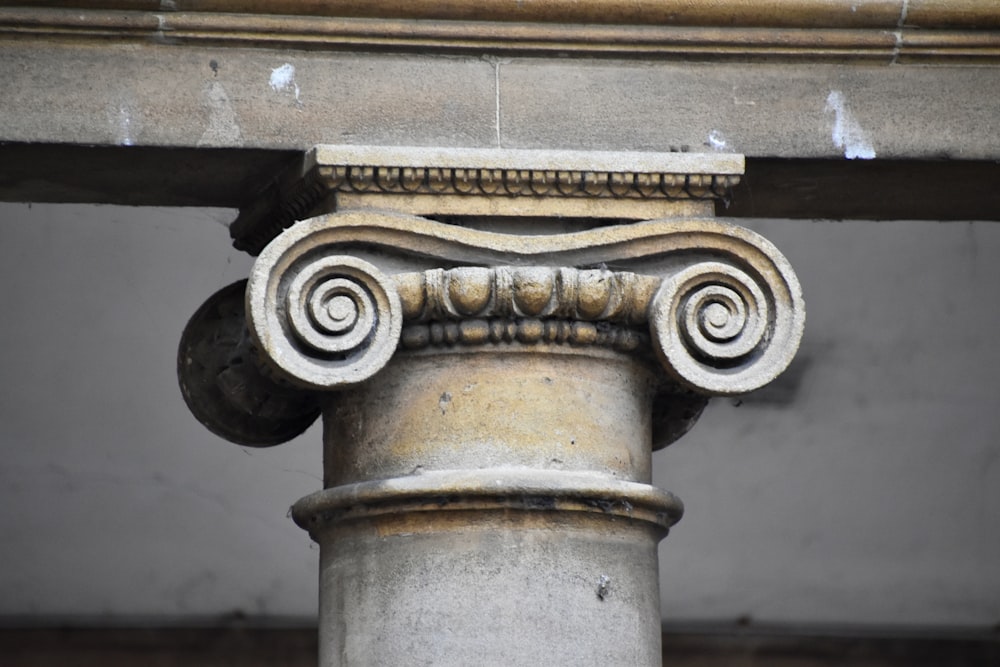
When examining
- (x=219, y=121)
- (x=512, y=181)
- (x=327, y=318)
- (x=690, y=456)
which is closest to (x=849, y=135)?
(x=512, y=181)

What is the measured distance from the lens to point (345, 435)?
14.0ft

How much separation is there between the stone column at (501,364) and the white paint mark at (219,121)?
17 centimetres

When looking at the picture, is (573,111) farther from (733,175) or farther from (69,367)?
(69,367)

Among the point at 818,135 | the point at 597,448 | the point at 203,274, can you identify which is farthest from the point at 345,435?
the point at 203,274

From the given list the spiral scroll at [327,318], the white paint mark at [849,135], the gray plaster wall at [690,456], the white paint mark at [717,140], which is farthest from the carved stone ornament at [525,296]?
the gray plaster wall at [690,456]

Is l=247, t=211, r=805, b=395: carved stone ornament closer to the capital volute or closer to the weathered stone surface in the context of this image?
the capital volute

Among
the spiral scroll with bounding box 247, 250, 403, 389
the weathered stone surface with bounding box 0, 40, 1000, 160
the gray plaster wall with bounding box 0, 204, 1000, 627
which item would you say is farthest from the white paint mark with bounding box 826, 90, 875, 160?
the gray plaster wall with bounding box 0, 204, 1000, 627

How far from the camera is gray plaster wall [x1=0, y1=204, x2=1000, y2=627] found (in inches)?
271

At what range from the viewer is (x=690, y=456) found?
7141 millimetres

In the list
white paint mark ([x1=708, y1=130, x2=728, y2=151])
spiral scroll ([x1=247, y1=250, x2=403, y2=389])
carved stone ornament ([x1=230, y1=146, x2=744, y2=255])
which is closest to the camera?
spiral scroll ([x1=247, y1=250, x2=403, y2=389])

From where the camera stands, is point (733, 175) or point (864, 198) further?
Answer: point (864, 198)

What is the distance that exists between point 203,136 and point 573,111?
0.79 meters

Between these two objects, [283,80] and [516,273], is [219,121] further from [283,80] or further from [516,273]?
[516,273]

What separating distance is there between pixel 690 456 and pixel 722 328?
9.81ft
